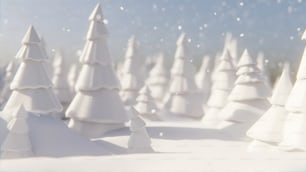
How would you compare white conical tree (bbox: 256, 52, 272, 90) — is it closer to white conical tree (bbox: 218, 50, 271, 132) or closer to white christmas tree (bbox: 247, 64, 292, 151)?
white conical tree (bbox: 218, 50, 271, 132)

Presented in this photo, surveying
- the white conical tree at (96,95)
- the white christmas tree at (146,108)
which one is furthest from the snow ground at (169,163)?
the white christmas tree at (146,108)

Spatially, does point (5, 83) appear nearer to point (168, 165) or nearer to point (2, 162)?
point (2, 162)

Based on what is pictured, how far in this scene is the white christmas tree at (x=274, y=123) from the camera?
7.63 meters

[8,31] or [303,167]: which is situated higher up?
[8,31]

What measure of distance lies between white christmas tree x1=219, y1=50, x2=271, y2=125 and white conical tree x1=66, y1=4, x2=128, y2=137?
2.45 meters

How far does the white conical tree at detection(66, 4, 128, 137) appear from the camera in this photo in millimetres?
9352

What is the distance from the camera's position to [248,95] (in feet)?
33.3

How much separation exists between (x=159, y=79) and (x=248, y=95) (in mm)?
7053

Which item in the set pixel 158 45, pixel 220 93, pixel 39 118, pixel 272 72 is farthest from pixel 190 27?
pixel 272 72

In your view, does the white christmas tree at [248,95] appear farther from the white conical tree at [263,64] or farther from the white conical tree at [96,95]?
the white conical tree at [96,95]

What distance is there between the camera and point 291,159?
5246 mm

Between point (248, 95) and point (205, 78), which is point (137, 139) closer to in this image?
point (248, 95)

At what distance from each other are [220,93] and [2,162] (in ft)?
26.1

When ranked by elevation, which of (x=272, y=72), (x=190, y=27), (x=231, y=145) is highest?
(x=190, y=27)
